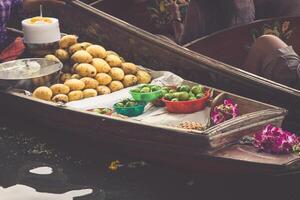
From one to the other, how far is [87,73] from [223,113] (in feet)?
4.80

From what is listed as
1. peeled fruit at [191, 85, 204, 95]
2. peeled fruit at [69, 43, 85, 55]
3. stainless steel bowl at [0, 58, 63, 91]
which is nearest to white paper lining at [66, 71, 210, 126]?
peeled fruit at [191, 85, 204, 95]

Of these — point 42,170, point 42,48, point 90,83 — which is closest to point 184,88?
point 90,83

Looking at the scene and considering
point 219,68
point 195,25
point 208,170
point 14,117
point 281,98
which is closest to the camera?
point 208,170

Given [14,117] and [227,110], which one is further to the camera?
[14,117]

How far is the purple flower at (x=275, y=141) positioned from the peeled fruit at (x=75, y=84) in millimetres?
1733

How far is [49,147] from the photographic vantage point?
15.4 ft

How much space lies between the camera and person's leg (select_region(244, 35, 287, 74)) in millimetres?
4574

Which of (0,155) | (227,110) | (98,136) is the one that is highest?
(227,110)

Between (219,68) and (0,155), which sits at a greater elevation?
(219,68)

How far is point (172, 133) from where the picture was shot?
12.5 ft

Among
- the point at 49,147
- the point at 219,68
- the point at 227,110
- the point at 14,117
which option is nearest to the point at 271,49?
the point at 219,68

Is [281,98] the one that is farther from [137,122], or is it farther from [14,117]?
[14,117]

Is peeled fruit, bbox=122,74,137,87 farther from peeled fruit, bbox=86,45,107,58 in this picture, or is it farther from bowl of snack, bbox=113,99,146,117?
bowl of snack, bbox=113,99,146,117

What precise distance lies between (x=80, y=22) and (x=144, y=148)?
2165mm
